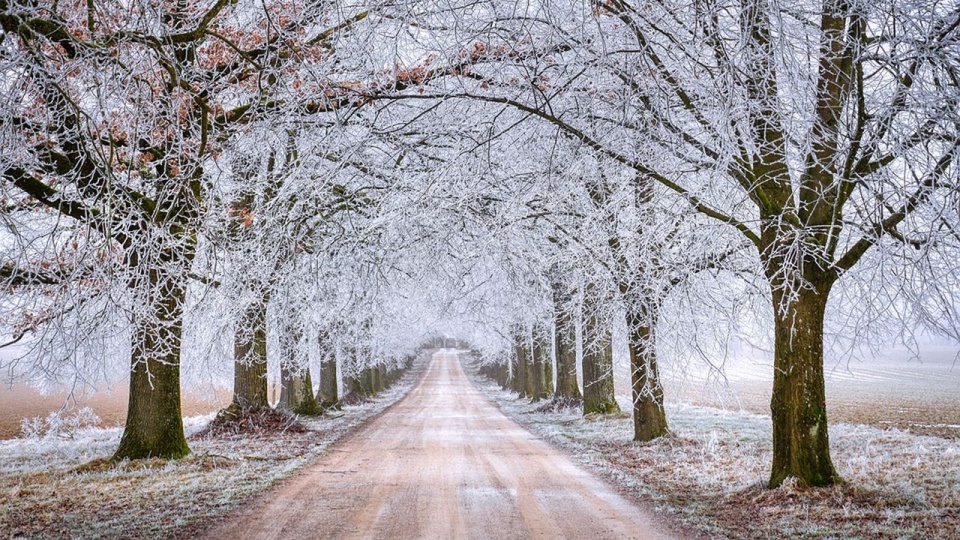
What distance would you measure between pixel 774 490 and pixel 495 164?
551 cm

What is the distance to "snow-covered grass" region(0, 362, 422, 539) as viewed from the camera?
7.00 metres

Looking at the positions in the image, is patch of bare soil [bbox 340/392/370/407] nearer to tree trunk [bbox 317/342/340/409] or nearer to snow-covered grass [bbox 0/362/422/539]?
tree trunk [bbox 317/342/340/409]

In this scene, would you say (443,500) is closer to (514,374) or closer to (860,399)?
(860,399)

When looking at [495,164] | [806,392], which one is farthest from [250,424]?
[806,392]

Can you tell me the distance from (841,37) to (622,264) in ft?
13.8

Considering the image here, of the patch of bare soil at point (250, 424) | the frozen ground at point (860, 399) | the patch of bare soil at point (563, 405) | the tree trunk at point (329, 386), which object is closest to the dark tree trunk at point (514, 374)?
the frozen ground at point (860, 399)

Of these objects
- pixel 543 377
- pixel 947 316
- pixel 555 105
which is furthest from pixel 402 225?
pixel 543 377

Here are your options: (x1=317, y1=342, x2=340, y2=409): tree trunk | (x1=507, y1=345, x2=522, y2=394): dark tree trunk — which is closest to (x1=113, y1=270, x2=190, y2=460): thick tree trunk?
(x1=317, y1=342, x2=340, y2=409): tree trunk

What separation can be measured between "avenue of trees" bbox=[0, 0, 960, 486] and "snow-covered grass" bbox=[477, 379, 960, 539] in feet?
2.23

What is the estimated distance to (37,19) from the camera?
501cm

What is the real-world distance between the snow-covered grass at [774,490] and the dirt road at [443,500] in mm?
668

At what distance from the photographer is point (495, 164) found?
969cm

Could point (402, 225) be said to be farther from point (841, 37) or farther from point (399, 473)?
point (841, 37)

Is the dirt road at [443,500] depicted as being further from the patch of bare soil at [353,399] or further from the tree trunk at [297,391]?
the patch of bare soil at [353,399]
